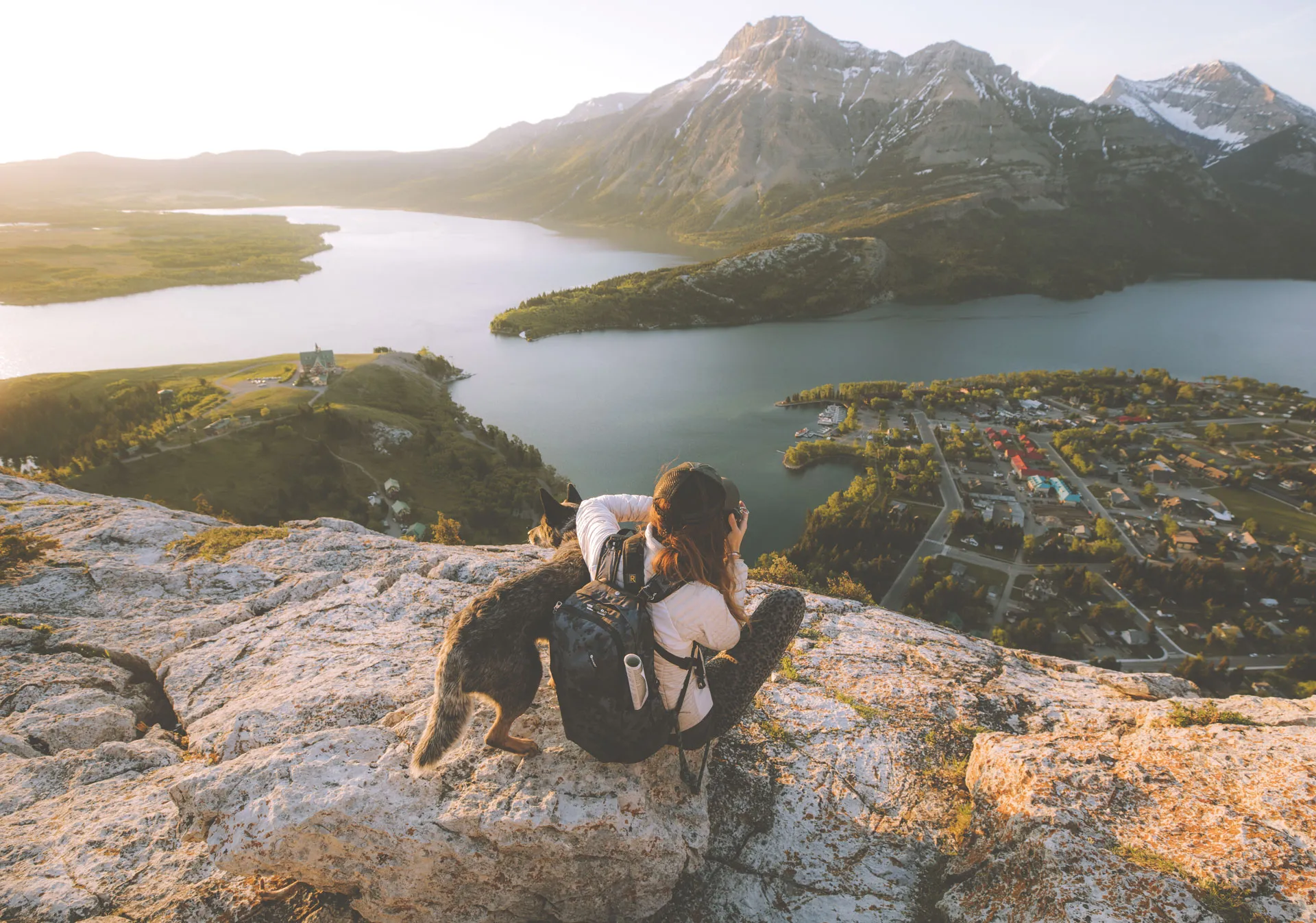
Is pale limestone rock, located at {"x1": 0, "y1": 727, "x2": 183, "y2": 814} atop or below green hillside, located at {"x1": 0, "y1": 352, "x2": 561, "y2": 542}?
atop

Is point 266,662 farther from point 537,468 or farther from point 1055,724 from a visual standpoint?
point 537,468

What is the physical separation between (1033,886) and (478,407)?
2464 inches

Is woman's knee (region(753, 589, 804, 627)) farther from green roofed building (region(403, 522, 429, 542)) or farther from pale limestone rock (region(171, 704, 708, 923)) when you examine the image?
green roofed building (region(403, 522, 429, 542))

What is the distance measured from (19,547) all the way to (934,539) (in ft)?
150

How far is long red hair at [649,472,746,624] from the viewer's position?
2594 mm

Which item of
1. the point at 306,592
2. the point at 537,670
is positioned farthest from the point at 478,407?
the point at 537,670

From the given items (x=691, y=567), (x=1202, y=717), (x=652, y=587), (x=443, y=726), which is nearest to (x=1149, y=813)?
(x=1202, y=717)

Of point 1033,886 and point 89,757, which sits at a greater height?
point 1033,886

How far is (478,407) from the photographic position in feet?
198

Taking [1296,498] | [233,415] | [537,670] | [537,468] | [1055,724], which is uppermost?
[537,670]

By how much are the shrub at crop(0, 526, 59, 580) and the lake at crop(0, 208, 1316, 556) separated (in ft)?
109

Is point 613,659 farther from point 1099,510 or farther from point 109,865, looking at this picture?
point 1099,510

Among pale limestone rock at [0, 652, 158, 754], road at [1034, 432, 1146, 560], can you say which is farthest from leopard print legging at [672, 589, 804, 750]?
road at [1034, 432, 1146, 560]

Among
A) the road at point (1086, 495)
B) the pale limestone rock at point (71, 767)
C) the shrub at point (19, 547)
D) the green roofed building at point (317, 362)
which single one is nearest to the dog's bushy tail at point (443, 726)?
the pale limestone rock at point (71, 767)
